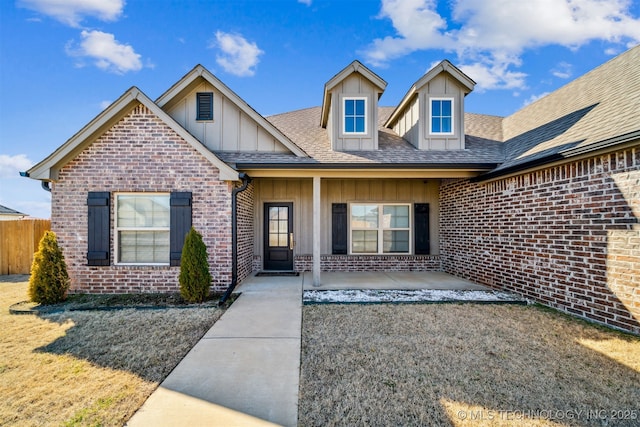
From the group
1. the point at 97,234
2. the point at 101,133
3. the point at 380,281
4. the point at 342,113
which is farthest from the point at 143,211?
the point at 380,281

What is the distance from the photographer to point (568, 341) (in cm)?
400

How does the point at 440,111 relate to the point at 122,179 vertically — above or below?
above

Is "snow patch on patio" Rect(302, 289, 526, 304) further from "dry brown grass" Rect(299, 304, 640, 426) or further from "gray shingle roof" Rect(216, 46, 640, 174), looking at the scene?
"gray shingle roof" Rect(216, 46, 640, 174)

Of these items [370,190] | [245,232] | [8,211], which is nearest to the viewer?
[245,232]

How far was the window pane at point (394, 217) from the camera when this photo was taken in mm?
9297

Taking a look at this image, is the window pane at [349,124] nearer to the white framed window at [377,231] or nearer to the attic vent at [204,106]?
the white framed window at [377,231]

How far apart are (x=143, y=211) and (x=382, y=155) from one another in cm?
575

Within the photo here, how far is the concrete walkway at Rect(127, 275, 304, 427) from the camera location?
247 centimetres

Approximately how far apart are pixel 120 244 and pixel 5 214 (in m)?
15.8

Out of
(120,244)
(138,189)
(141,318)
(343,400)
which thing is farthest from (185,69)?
(343,400)

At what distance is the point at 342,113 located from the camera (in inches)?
315

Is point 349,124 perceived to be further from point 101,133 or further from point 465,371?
point 465,371

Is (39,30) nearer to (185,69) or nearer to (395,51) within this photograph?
(185,69)

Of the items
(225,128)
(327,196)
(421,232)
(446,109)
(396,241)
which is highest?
(446,109)
